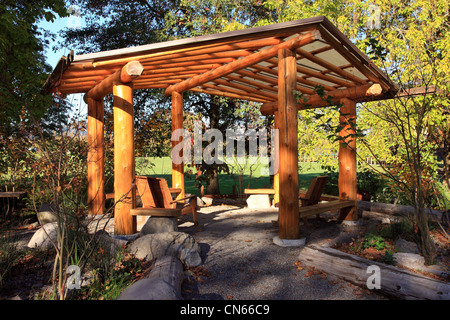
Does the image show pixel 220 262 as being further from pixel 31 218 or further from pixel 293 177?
pixel 31 218

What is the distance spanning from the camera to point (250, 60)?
4.89 m

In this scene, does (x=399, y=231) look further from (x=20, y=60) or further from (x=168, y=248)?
(x=20, y=60)

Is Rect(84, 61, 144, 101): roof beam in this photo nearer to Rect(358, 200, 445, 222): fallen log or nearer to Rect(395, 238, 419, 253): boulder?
Rect(395, 238, 419, 253): boulder

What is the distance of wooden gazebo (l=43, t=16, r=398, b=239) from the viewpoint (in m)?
4.27

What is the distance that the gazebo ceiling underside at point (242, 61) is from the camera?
4.17 meters

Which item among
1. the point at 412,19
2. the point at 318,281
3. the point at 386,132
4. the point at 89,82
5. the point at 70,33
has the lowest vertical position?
the point at 318,281

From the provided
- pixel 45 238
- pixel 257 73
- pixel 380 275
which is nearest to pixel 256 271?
pixel 380 275

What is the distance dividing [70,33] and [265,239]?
1054cm

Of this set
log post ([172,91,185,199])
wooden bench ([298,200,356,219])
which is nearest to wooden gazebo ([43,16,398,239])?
wooden bench ([298,200,356,219])

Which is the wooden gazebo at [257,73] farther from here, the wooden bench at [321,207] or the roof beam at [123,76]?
the wooden bench at [321,207]

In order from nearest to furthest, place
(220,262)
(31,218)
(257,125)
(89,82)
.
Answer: (220,262) → (89,82) → (31,218) → (257,125)

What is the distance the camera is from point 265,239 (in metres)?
4.84

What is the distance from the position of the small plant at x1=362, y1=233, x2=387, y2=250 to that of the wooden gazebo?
108cm
